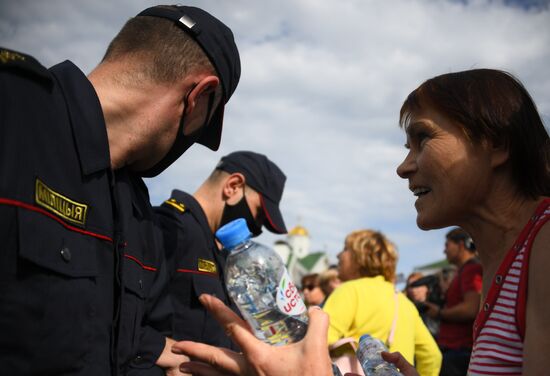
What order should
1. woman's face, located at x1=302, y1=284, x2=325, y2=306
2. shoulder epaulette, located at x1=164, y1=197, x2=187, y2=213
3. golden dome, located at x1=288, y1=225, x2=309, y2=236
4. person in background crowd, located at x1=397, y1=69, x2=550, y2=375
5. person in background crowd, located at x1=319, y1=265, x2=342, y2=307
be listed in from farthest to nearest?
golden dome, located at x1=288, y1=225, x2=309, y2=236 → woman's face, located at x1=302, y1=284, x2=325, y2=306 → person in background crowd, located at x1=319, y1=265, x2=342, y2=307 → shoulder epaulette, located at x1=164, y1=197, x2=187, y2=213 → person in background crowd, located at x1=397, y1=69, x2=550, y2=375

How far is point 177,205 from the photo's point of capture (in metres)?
3.51

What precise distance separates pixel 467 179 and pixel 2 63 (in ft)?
5.35

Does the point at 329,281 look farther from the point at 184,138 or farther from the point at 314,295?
the point at 184,138

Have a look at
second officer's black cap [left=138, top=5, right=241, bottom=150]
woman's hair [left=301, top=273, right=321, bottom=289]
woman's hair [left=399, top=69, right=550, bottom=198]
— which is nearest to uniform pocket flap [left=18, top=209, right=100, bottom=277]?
second officer's black cap [left=138, top=5, right=241, bottom=150]

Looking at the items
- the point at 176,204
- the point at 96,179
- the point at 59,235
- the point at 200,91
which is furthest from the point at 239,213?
the point at 59,235

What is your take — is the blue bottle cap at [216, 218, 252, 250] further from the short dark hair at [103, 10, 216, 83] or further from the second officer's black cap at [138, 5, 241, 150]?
the second officer's black cap at [138, 5, 241, 150]

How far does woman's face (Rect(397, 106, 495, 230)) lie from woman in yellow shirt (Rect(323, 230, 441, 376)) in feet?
6.72

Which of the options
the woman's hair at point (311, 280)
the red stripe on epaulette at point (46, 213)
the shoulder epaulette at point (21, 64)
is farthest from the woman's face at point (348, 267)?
the woman's hair at point (311, 280)

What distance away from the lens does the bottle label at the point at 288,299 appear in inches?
62.6

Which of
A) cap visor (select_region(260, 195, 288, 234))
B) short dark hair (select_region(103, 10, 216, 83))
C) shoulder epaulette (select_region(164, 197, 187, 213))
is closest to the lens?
short dark hair (select_region(103, 10, 216, 83))

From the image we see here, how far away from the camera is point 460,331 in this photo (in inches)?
225

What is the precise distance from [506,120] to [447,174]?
297 millimetres

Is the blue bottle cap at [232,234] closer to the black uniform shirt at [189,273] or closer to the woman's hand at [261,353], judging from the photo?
the woman's hand at [261,353]

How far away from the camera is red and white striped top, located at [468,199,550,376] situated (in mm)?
1586
